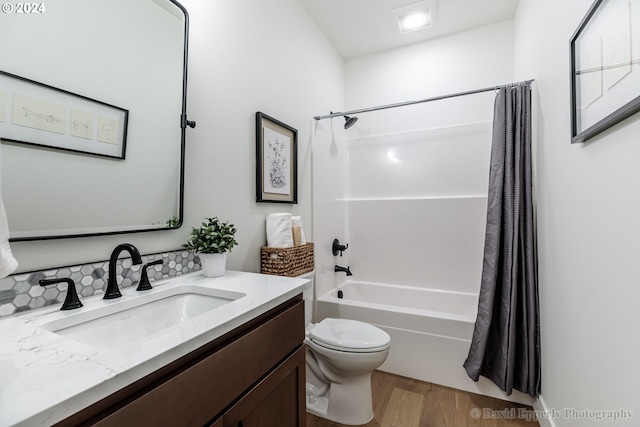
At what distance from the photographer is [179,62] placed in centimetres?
121

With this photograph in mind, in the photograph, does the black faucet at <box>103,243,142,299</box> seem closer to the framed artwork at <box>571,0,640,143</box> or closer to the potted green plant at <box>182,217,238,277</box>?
the potted green plant at <box>182,217,238,277</box>

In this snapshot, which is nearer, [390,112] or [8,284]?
[8,284]

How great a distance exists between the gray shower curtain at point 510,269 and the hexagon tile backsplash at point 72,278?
5.74 ft

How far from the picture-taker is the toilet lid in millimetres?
1499

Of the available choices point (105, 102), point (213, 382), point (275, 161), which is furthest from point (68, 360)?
point (275, 161)

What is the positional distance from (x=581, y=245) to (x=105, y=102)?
1.78m

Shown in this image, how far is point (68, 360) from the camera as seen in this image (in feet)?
1.70

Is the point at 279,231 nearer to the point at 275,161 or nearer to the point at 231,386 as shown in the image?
the point at 275,161

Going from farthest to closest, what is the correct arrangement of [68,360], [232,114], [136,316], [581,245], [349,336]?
[349,336], [232,114], [581,245], [136,316], [68,360]

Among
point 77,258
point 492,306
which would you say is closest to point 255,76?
point 77,258

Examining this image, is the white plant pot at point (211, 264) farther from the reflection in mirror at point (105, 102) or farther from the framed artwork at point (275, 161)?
the framed artwork at point (275, 161)

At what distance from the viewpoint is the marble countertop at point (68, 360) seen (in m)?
0.40

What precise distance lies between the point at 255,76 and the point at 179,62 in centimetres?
54

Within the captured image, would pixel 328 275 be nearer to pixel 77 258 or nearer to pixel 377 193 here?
pixel 377 193
